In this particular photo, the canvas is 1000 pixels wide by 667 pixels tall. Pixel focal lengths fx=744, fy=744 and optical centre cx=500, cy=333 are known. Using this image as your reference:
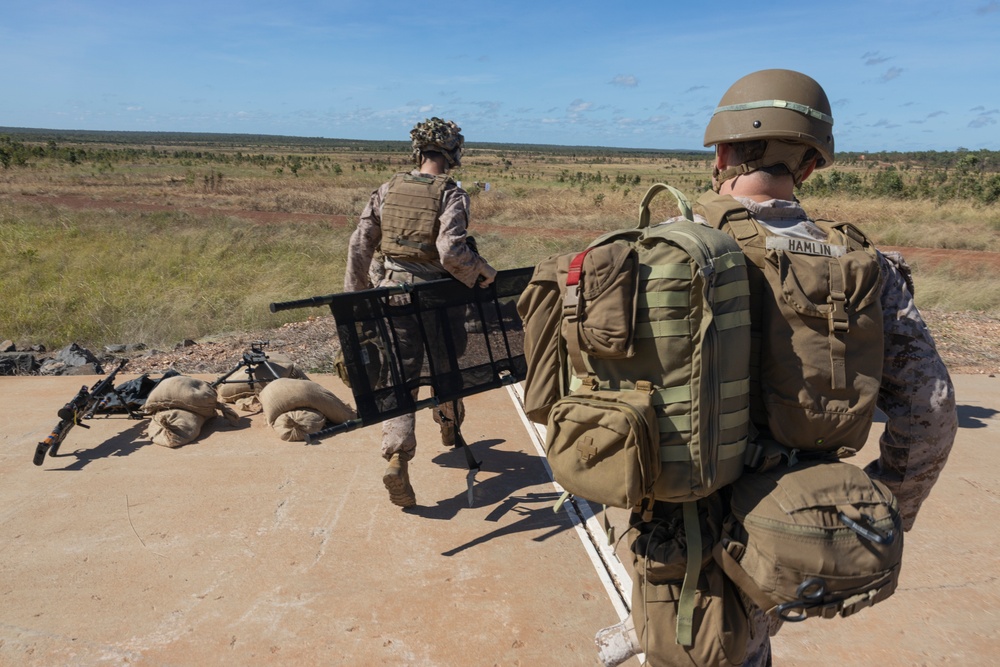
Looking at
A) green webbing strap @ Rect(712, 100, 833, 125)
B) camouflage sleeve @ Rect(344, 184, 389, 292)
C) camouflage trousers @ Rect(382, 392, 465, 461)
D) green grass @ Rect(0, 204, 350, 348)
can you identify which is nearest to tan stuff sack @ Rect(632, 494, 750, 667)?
green webbing strap @ Rect(712, 100, 833, 125)

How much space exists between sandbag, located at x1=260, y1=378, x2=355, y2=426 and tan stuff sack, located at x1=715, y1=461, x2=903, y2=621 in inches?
160

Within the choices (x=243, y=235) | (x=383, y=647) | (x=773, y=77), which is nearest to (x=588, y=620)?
(x=383, y=647)

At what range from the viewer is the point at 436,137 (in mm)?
4531

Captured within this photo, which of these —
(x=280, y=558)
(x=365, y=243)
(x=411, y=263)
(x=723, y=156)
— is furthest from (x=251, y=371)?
(x=723, y=156)

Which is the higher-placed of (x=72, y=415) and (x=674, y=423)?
(x=674, y=423)

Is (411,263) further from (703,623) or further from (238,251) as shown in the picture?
(238,251)

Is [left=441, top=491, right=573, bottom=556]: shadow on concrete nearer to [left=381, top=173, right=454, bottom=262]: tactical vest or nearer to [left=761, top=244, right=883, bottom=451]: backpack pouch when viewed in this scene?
[left=381, top=173, right=454, bottom=262]: tactical vest

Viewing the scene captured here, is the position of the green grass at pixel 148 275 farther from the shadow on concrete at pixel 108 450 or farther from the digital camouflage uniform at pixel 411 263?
the digital camouflage uniform at pixel 411 263

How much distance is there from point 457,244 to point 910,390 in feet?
8.81

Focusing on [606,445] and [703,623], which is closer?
[606,445]

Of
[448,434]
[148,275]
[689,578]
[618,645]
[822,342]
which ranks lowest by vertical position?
[148,275]

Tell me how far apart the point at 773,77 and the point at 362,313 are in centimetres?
242

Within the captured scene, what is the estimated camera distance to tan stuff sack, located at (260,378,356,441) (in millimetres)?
5457

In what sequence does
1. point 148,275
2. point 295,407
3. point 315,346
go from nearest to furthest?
point 295,407
point 315,346
point 148,275
